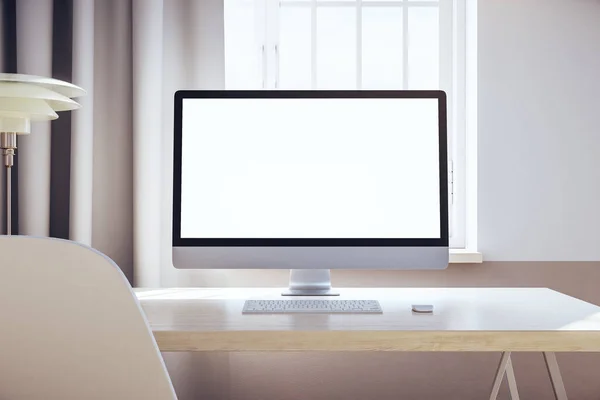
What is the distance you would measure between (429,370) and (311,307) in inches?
33.4

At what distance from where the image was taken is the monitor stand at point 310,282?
1.47 m

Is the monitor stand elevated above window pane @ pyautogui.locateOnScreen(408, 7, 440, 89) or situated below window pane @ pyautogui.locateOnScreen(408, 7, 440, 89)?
below

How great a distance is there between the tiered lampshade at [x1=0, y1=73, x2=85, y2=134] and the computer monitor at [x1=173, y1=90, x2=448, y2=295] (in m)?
0.33

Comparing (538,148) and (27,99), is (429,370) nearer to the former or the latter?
(538,148)

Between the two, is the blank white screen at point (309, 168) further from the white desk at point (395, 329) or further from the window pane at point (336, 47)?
the window pane at point (336, 47)

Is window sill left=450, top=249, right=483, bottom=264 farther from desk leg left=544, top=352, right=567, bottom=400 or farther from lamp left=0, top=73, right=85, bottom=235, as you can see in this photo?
lamp left=0, top=73, right=85, bottom=235

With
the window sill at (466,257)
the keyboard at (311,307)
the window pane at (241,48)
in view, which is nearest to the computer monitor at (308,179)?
the keyboard at (311,307)

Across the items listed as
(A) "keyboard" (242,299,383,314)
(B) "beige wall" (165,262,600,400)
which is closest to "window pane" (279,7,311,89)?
(B) "beige wall" (165,262,600,400)

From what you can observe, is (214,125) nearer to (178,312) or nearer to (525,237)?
(178,312)

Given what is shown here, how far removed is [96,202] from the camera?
1801 millimetres

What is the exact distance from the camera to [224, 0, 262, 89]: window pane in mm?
2039

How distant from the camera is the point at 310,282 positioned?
1.48 meters

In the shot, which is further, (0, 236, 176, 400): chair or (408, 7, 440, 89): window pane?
(408, 7, 440, 89): window pane

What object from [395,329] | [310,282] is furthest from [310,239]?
[395,329]
